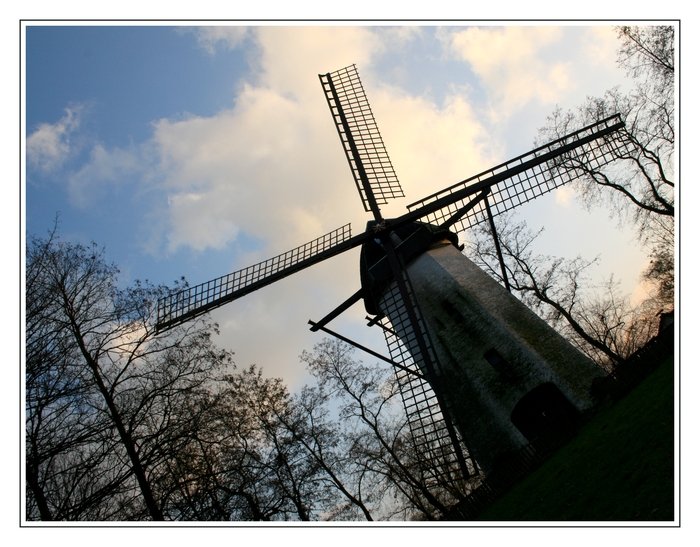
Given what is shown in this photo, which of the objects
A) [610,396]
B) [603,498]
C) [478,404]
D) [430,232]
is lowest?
[603,498]

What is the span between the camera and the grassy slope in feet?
21.9

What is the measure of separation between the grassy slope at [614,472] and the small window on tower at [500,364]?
200 cm

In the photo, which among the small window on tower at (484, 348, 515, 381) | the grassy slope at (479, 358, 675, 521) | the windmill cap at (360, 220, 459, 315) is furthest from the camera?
the windmill cap at (360, 220, 459, 315)

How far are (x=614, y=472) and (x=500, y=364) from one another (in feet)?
15.7

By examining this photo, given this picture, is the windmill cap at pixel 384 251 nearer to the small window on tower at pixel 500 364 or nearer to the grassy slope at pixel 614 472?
the small window on tower at pixel 500 364

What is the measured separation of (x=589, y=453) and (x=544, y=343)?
3.21 metres

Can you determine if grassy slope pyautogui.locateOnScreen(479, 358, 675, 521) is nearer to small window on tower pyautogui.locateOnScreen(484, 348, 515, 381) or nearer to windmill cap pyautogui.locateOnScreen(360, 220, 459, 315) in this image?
small window on tower pyautogui.locateOnScreen(484, 348, 515, 381)

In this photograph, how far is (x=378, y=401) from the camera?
21.8 meters

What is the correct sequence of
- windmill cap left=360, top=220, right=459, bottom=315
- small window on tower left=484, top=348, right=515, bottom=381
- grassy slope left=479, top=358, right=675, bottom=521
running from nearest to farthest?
grassy slope left=479, top=358, right=675, bottom=521 < small window on tower left=484, top=348, right=515, bottom=381 < windmill cap left=360, top=220, right=459, bottom=315

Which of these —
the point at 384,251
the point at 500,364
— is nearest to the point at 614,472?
the point at 500,364

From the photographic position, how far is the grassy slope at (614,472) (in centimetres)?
668

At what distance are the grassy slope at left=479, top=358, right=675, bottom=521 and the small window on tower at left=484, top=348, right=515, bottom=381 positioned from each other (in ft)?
6.56
